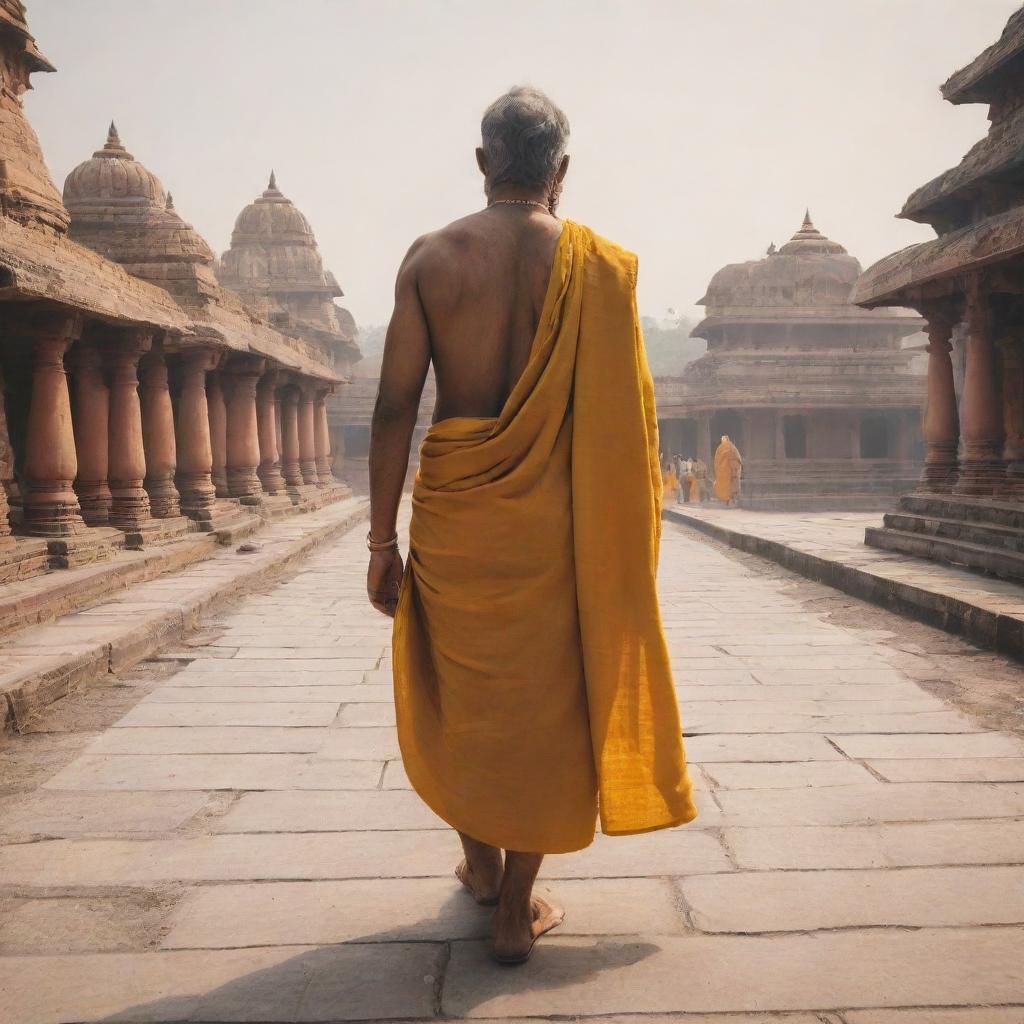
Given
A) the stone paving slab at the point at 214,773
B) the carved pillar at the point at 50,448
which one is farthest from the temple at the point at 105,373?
the stone paving slab at the point at 214,773

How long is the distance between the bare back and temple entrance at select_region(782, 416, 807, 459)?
2670 centimetres

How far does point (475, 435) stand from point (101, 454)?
336 inches

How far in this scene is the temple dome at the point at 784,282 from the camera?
30.7m

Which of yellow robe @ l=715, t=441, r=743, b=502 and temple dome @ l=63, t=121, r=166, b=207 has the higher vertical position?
temple dome @ l=63, t=121, r=166, b=207

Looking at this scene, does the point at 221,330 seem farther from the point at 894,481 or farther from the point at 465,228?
the point at 894,481

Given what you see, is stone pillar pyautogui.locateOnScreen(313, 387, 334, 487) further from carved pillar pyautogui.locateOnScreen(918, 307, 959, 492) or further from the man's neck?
the man's neck

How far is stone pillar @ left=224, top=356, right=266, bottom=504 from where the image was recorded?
50.4ft

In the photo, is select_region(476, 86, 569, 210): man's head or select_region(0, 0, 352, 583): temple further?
select_region(0, 0, 352, 583): temple

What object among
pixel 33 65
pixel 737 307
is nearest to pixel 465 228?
pixel 33 65

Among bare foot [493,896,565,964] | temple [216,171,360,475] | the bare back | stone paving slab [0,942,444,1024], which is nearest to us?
stone paving slab [0,942,444,1024]

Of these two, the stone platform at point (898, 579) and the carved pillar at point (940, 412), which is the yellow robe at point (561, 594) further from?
the carved pillar at point (940, 412)

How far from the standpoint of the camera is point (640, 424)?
229 centimetres

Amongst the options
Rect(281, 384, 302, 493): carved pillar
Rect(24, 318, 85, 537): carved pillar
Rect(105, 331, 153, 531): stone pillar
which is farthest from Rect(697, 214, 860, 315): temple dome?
Rect(24, 318, 85, 537): carved pillar

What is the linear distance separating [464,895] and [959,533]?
7.84 meters
